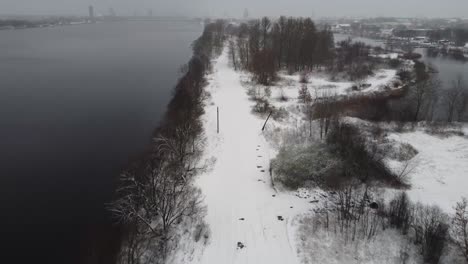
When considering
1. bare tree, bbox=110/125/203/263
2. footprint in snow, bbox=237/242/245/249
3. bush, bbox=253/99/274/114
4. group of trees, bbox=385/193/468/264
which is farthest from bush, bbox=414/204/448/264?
bush, bbox=253/99/274/114

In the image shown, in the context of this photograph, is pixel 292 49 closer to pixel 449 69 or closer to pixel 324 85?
pixel 324 85

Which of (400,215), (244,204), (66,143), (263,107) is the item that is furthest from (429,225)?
(66,143)

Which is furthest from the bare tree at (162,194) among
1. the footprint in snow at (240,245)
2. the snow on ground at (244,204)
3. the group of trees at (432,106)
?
the group of trees at (432,106)

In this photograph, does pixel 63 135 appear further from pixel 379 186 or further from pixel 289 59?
pixel 289 59

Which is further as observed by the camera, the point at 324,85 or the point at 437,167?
the point at 324,85

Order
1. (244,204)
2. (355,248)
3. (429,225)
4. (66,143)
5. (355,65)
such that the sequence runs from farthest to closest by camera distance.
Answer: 1. (355,65)
2. (66,143)
3. (244,204)
4. (429,225)
5. (355,248)

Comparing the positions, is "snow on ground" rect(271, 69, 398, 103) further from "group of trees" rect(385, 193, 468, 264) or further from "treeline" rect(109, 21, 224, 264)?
"group of trees" rect(385, 193, 468, 264)

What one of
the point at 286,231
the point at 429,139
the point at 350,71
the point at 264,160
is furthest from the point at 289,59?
the point at 286,231
